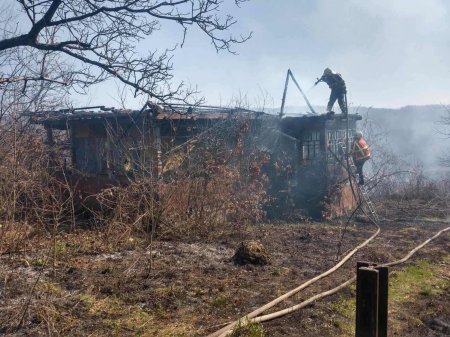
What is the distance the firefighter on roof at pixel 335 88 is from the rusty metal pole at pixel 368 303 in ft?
41.1

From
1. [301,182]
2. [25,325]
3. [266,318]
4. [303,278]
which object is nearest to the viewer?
[25,325]

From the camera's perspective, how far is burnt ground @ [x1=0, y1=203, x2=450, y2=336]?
203 inches

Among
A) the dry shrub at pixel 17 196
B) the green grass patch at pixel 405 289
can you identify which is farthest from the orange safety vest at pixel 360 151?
the dry shrub at pixel 17 196

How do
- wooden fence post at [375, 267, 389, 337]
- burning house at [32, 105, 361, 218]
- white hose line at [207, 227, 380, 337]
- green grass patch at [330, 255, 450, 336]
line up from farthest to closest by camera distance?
burning house at [32, 105, 361, 218], green grass patch at [330, 255, 450, 336], white hose line at [207, 227, 380, 337], wooden fence post at [375, 267, 389, 337]

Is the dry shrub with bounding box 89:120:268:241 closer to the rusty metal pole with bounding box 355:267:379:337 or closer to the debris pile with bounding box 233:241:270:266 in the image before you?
the debris pile with bounding box 233:241:270:266

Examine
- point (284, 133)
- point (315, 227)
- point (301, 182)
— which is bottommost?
point (315, 227)

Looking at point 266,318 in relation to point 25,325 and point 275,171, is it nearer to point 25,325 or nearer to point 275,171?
point 25,325

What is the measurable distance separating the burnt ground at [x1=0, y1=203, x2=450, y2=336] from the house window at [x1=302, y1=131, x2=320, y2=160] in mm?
5843

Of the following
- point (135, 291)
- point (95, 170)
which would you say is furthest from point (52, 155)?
point (135, 291)

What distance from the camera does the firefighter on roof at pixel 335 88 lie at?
1510 cm

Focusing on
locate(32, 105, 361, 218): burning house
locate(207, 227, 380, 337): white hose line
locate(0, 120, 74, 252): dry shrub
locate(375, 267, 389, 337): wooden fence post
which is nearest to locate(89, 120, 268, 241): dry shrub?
locate(32, 105, 361, 218): burning house

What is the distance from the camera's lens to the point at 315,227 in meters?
12.7

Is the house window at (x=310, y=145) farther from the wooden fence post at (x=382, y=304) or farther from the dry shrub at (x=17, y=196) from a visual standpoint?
the wooden fence post at (x=382, y=304)

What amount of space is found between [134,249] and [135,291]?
2.47m
